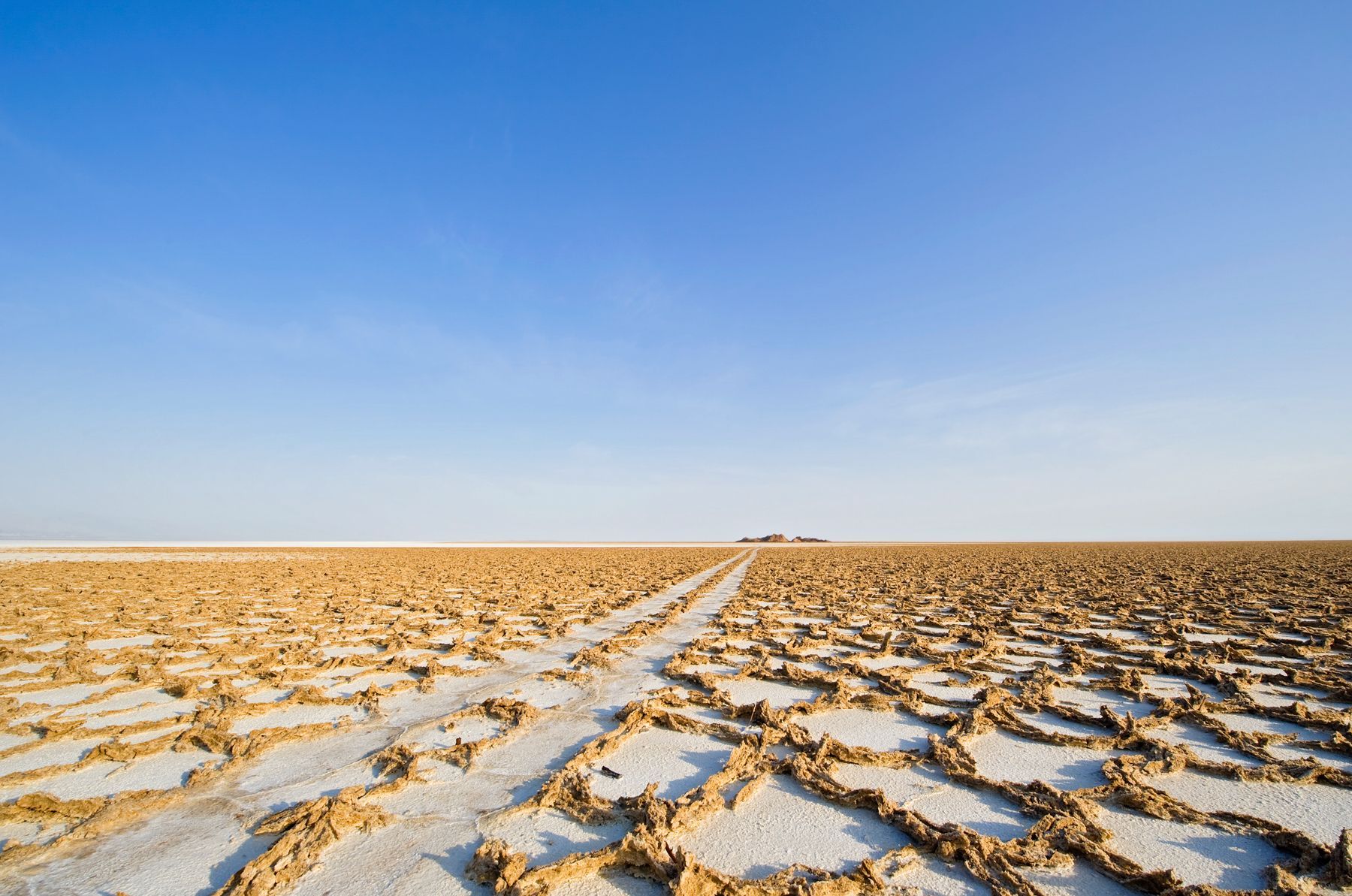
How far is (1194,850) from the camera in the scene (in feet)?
7.69

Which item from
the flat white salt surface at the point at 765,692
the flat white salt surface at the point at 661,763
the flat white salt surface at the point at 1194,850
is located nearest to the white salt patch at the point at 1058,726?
the flat white salt surface at the point at 1194,850

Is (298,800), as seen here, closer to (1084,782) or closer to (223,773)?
(223,773)

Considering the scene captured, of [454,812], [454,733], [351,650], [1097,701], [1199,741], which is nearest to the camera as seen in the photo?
[454,812]

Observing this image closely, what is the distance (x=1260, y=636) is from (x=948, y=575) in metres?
10.3

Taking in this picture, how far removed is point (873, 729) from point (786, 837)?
1701 mm

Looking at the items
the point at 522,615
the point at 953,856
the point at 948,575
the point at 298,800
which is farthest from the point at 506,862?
the point at 948,575

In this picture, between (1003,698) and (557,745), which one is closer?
(557,745)

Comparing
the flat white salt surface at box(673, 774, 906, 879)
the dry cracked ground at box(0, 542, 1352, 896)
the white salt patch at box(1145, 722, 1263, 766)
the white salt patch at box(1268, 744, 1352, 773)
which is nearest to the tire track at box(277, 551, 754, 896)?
the dry cracked ground at box(0, 542, 1352, 896)

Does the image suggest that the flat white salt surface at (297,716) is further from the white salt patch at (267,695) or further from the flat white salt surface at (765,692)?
the flat white salt surface at (765,692)

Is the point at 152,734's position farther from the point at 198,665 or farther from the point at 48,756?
the point at 198,665

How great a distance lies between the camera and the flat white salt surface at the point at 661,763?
299 cm

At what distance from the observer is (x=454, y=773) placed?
316 centimetres

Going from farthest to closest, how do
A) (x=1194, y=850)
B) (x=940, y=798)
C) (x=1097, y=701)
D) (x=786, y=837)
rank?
(x=1097, y=701) → (x=940, y=798) → (x=786, y=837) → (x=1194, y=850)

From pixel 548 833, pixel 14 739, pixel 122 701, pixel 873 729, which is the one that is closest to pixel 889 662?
pixel 873 729
